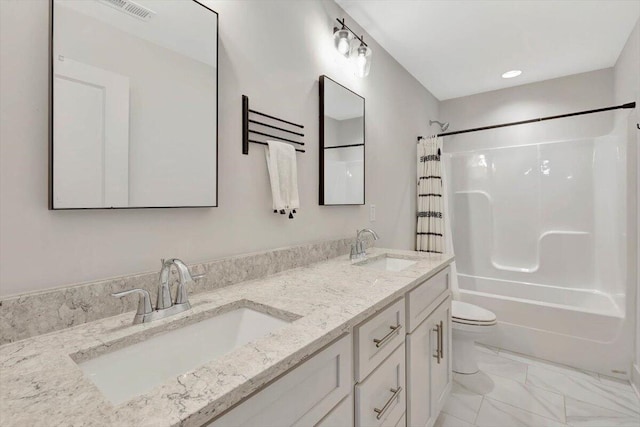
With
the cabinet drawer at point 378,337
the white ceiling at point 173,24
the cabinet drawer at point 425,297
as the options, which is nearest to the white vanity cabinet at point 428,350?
the cabinet drawer at point 425,297

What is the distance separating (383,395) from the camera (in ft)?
3.44

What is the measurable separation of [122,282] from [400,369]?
102 cm

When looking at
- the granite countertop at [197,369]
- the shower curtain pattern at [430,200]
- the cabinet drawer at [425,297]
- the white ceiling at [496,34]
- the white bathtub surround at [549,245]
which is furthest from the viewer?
the shower curtain pattern at [430,200]

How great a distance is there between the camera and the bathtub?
82.6 inches

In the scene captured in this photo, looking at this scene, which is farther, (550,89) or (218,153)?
(550,89)

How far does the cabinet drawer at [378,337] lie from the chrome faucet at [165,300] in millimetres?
523

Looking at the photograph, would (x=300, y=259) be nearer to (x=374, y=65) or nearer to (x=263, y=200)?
(x=263, y=200)

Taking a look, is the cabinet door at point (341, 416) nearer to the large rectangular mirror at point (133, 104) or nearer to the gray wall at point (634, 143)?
the large rectangular mirror at point (133, 104)

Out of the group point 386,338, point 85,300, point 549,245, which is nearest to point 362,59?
point 386,338

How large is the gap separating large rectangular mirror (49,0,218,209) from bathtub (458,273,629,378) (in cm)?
253

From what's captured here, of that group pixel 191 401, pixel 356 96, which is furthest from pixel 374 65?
pixel 191 401

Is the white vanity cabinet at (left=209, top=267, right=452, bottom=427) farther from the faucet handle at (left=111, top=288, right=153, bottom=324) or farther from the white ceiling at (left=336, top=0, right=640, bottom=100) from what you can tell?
the white ceiling at (left=336, top=0, right=640, bottom=100)

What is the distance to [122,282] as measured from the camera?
2.90ft

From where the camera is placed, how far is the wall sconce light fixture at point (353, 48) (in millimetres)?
1777
